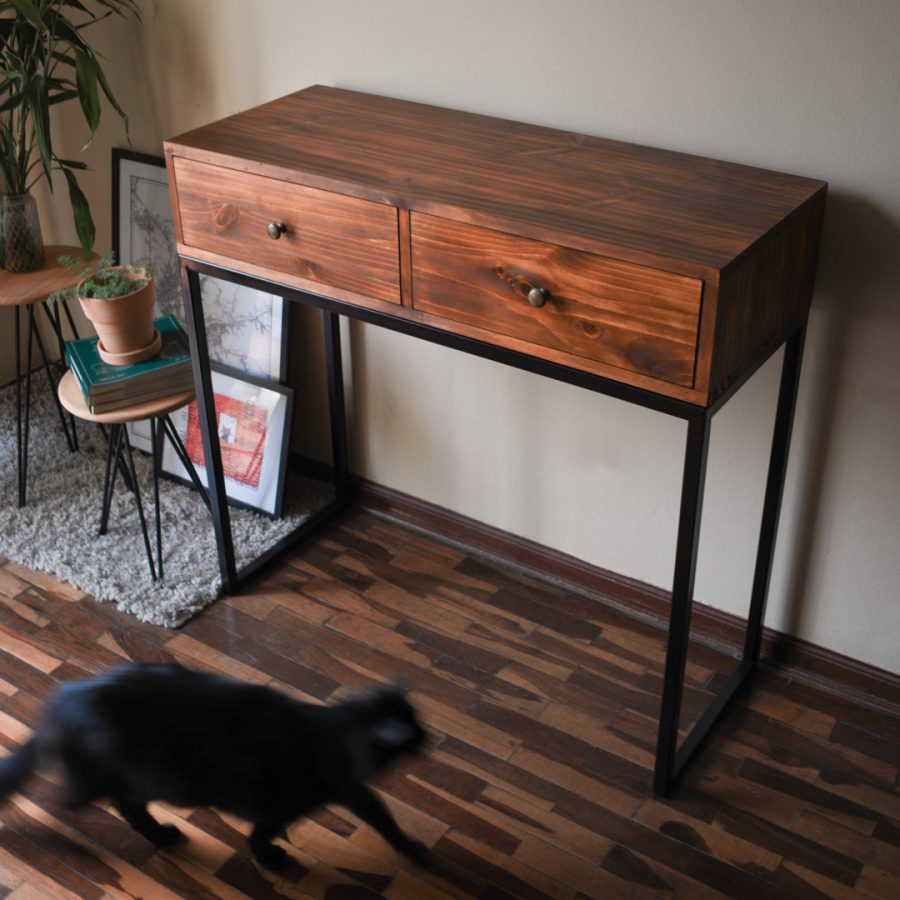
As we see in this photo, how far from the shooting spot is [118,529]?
268 cm

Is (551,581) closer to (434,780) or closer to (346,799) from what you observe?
(434,780)

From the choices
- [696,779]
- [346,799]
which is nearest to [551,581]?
A: [696,779]

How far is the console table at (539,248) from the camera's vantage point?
1.61 metres

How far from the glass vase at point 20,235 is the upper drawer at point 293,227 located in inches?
28.2

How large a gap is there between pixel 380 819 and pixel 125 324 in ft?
3.71

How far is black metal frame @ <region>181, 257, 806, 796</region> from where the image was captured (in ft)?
5.58

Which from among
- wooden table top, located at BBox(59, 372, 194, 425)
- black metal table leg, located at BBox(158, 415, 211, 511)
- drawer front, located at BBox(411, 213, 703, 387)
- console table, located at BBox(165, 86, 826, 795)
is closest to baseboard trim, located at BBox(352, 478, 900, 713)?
console table, located at BBox(165, 86, 826, 795)

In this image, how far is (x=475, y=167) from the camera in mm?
1878

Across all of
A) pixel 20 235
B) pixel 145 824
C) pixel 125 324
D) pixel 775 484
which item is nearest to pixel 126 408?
pixel 125 324

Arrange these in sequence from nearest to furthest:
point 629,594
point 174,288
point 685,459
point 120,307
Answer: point 685,459 → point 120,307 → point 629,594 → point 174,288

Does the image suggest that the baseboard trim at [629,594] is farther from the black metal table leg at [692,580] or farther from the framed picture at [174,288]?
the framed picture at [174,288]

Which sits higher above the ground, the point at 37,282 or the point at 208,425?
the point at 37,282

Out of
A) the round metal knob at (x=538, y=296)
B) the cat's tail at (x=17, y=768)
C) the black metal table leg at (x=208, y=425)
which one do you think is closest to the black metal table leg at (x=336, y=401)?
the black metal table leg at (x=208, y=425)

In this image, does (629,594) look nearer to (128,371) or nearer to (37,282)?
(128,371)
